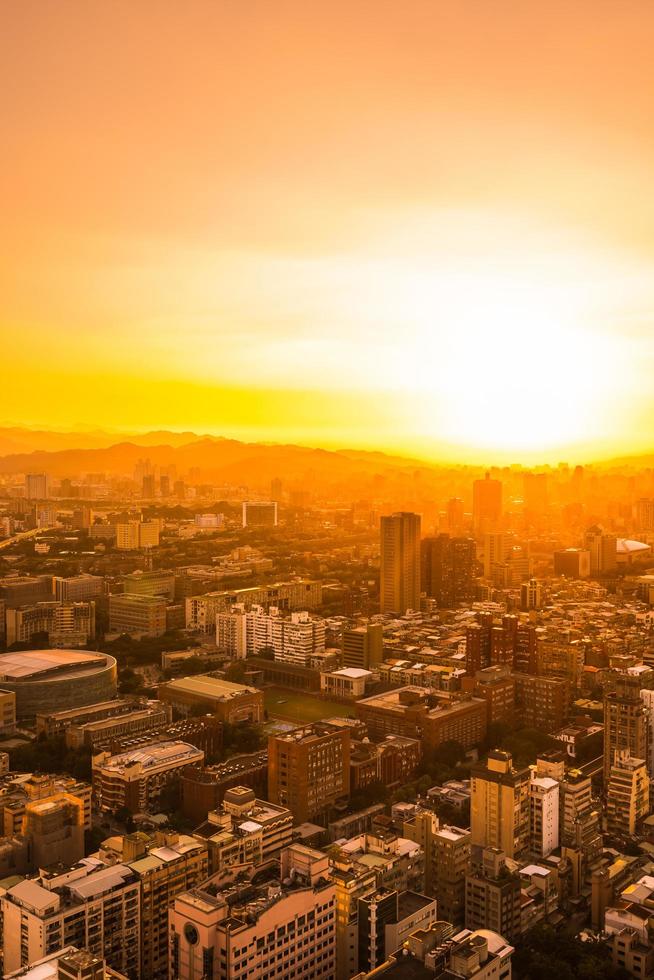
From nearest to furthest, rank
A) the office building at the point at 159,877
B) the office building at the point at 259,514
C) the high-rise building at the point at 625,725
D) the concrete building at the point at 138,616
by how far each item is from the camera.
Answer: the office building at the point at 159,877, the high-rise building at the point at 625,725, the concrete building at the point at 138,616, the office building at the point at 259,514

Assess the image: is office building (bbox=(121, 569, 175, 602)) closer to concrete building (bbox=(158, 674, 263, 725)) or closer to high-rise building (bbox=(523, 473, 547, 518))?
concrete building (bbox=(158, 674, 263, 725))

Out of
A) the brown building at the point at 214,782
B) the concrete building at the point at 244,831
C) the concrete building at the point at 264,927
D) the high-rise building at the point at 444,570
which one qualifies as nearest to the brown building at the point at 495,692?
the brown building at the point at 214,782

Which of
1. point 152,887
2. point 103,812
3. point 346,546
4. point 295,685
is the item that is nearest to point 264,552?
point 346,546

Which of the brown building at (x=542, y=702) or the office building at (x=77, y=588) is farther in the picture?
the office building at (x=77, y=588)

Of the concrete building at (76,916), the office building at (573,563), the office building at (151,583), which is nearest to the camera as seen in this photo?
the concrete building at (76,916)

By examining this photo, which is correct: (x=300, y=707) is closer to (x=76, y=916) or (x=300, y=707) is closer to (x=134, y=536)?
(x=76, y=916)

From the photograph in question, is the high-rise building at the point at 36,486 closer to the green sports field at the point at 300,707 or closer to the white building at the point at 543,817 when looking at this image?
the green sports field at the point at 300,707
